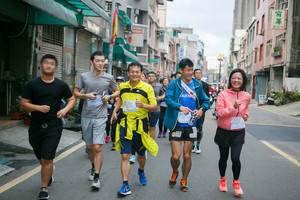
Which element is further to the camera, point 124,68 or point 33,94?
point 124,68

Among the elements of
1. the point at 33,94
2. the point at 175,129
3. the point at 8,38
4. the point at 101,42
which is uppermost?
the point at 101,42

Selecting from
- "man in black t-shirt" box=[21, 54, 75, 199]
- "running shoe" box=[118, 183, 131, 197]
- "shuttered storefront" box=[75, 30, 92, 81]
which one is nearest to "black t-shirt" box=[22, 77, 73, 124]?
"man in black t-shirt" box=[21, 54, 75, 199]

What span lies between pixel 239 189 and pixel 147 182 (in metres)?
1.39

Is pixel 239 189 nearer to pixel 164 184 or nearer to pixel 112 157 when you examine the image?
pixel 164 184

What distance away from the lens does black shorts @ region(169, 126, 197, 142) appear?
4398 mm

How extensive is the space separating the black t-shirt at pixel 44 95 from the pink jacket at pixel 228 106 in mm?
2244

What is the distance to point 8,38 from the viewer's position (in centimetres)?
993

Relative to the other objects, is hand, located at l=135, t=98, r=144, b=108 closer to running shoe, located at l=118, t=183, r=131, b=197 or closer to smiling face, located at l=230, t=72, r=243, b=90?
running shoe, located at l=118, t=183, r=131, b=197

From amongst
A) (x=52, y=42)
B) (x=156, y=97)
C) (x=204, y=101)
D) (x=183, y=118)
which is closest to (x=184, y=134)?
(x=183, y=118)

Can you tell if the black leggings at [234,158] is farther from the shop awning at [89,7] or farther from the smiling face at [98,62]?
the shop awning at [89,7]

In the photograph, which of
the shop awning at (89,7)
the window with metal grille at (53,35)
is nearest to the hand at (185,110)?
the shop awning at (89,7)

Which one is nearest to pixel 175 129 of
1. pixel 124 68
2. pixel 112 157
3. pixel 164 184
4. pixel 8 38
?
pixel 164 184

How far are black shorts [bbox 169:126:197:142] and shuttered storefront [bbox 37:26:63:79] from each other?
7.83 meters

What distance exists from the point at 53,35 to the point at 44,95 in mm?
9030
